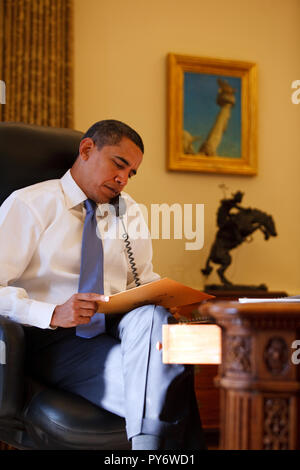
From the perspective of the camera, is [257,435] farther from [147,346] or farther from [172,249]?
[172,249]

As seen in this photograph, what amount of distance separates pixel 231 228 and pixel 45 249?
1.66m

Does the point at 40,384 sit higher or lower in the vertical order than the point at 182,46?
lower

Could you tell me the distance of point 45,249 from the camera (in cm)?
182

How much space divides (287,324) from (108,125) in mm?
1215

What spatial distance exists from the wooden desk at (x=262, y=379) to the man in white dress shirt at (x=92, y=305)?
1.14ft

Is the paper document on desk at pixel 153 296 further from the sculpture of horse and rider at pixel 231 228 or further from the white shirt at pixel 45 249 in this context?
the sculpture of horse and rider at pixel 231 228

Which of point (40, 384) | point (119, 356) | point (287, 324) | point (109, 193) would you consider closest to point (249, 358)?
point (287, 324)

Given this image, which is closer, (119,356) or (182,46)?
(119,356)

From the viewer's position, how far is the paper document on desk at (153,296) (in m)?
1.41

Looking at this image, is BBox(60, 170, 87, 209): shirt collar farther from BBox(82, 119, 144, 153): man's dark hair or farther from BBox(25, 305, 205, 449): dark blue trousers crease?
BBox(25, 305, 205, 449): dark blue trousers crease

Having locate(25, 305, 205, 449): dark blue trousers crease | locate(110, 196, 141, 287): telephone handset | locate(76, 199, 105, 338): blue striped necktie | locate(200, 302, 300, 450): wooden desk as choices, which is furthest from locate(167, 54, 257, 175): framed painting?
locate(200, 302, 300, 450): wooden desk

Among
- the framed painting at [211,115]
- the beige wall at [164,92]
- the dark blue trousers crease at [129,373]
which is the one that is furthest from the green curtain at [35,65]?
the dark blue trousers crease at [129,373]

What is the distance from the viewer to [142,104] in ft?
11.6

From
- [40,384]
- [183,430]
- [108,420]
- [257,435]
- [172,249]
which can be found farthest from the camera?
[172,249]
